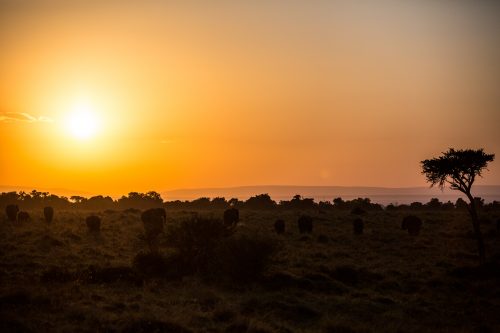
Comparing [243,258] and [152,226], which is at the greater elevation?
[152,226]

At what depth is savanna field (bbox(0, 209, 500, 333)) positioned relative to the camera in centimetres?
1609

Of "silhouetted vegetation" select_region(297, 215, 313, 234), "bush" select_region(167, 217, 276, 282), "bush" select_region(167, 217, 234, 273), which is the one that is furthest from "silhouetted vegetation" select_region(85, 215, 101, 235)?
"bush" select_region(167, 217, 234, 273)

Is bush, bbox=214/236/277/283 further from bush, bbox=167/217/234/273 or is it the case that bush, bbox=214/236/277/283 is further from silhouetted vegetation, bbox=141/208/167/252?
silhouetted vegetation, bbox=141/208/167/252

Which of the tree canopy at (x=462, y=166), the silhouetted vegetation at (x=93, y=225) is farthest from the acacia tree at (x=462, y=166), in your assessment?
the silhouetted vegetation at (x=93, y=225)

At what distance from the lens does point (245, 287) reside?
2202 cm

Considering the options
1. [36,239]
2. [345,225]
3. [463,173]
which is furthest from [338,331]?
[345,225]

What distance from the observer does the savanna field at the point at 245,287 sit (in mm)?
16094

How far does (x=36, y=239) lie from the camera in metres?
36.6

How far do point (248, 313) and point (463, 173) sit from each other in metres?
20.5

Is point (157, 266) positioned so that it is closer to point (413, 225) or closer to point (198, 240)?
point (198, 240)

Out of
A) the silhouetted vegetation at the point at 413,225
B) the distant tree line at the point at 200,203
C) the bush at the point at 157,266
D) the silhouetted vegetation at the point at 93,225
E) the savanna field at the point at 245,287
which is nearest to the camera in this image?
the savanna field at the point at 245,287

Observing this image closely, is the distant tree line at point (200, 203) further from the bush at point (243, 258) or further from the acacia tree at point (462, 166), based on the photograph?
the bush at point (243, 258)

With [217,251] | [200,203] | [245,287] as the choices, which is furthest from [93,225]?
[200,203]

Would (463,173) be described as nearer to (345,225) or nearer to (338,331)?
(338,331)
